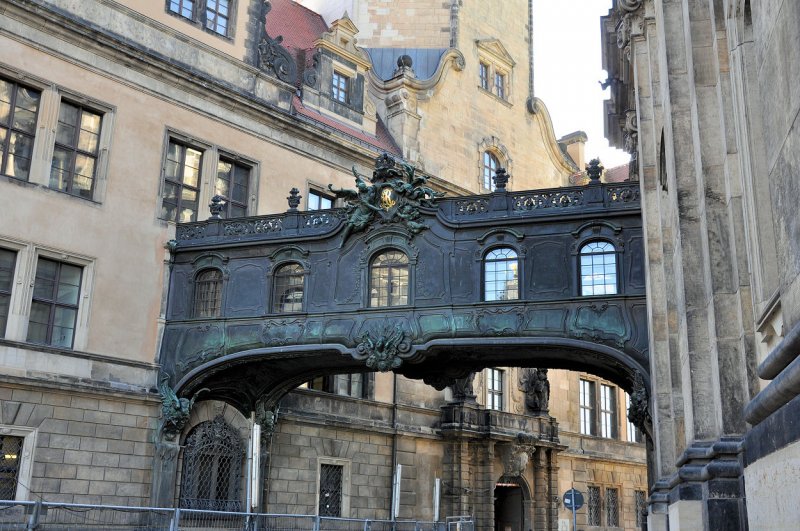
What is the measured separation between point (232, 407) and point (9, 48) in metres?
10.9

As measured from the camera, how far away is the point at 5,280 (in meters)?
20.9

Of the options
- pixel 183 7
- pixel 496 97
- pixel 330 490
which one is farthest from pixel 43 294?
pixel 496 97

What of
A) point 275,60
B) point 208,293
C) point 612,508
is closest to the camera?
point 208,293

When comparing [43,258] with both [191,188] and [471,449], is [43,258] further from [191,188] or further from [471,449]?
[471,449]

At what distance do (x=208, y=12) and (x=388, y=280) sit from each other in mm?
10831

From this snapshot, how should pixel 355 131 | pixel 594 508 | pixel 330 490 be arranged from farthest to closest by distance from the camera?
pixel 594 508 → pixel 355 131 → pixel 330 490

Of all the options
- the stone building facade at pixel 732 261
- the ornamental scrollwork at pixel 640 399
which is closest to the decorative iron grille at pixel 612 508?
the ornamental scrollwork at pixel 640 399

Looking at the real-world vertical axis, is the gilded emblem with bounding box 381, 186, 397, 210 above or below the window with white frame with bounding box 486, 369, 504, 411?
above

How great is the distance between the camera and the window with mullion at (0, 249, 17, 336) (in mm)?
20641

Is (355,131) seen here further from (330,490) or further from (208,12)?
(330,490)

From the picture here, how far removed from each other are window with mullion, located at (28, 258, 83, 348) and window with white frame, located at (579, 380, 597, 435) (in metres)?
24.5

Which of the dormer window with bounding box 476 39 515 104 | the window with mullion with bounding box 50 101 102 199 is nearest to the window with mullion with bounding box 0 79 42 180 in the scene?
the window with mullion with bounding box 50 101 102 199

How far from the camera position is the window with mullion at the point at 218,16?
26734 mm

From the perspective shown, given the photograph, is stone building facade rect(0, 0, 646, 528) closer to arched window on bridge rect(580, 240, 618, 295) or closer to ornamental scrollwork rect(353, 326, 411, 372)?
ornamental scrollwork rect(353, 326, 411, 372)
